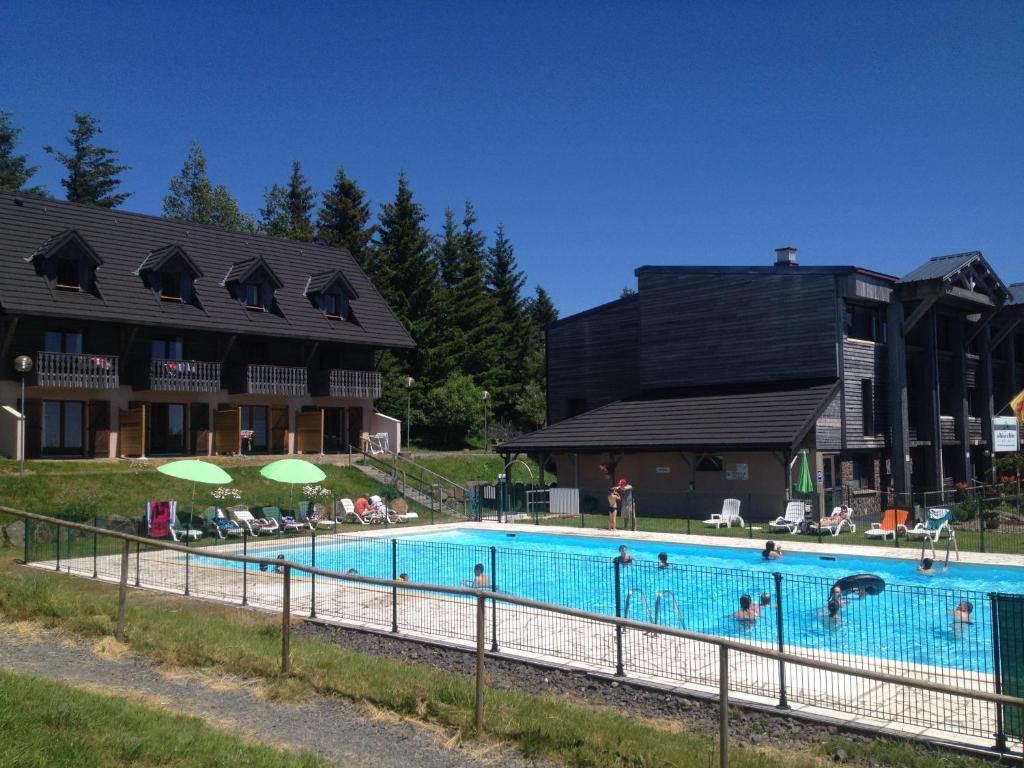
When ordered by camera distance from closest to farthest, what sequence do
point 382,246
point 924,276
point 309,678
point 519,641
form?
point 309,678
point 519,641
point 924,276
point 382,246

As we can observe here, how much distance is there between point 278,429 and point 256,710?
31670 millimetres

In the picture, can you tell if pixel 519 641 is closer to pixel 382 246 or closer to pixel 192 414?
pixel 192 414

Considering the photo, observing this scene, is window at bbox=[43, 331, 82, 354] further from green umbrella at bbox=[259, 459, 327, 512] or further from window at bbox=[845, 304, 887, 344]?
window at bbox=[845, 304, 887, 344]

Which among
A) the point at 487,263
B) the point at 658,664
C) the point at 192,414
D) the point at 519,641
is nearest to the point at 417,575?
the point at 519,641

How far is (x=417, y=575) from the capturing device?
18.5m

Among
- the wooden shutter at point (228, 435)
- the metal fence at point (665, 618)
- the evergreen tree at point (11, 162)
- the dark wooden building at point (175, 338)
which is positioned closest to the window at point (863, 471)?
the metal fence at point (665, 618)

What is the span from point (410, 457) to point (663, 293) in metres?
13.1

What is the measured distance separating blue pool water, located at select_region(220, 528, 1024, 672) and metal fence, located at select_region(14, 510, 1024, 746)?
45mm

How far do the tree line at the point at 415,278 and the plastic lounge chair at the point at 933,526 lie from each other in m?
30.1

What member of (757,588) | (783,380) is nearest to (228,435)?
(783,380)

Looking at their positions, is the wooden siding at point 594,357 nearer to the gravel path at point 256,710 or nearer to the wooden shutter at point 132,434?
the wooden shutter at point 132,434

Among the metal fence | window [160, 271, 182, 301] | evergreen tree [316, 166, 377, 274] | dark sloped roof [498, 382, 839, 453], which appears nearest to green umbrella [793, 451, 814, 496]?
dark sloped roof [498, 382, 839, 453]

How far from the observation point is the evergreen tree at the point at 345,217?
202 ft

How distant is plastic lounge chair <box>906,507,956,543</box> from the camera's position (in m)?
22.6
